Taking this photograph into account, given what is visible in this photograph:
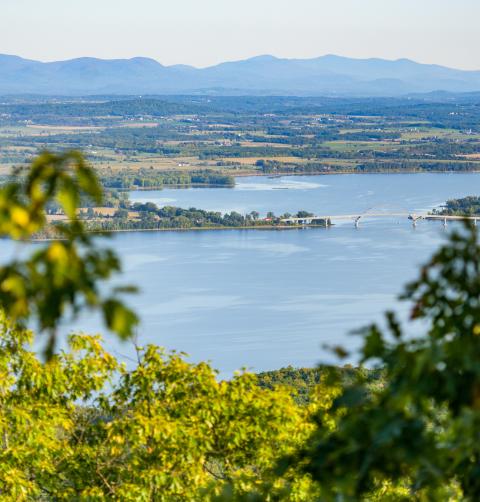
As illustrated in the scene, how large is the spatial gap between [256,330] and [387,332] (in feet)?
45.6

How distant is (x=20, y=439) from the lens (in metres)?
3.38

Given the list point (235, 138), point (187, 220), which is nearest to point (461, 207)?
point (187, 220)

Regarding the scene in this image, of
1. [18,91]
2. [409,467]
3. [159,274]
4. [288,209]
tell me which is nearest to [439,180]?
[288,209]

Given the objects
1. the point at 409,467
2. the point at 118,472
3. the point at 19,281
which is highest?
the point at 19,281

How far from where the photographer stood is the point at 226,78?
148375mm

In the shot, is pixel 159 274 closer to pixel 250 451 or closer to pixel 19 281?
pixel 250 451

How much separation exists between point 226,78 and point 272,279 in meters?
132

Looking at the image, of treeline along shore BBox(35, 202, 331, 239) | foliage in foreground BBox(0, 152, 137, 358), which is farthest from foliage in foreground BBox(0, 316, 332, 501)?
treeline along shore BBox(35, 202, 331, 239)

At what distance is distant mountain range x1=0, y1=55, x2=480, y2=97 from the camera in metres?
125

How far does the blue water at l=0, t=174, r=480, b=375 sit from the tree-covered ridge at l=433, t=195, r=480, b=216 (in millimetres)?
683

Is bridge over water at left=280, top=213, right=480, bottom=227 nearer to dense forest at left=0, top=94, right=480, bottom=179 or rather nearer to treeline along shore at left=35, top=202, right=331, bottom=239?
treeline along shore at left=35, top=202, right=331, bottom=239

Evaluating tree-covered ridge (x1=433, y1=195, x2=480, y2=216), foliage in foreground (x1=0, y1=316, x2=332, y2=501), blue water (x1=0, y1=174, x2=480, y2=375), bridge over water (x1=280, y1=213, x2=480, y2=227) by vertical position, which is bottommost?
blue water (x1=0, y1=174, x2=480, y2=375)

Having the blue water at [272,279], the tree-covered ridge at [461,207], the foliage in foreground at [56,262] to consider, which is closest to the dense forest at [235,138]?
the blue water at [272,279]

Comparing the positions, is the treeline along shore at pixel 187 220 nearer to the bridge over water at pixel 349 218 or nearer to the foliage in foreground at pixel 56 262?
the bridge over water at pixel 349 218
